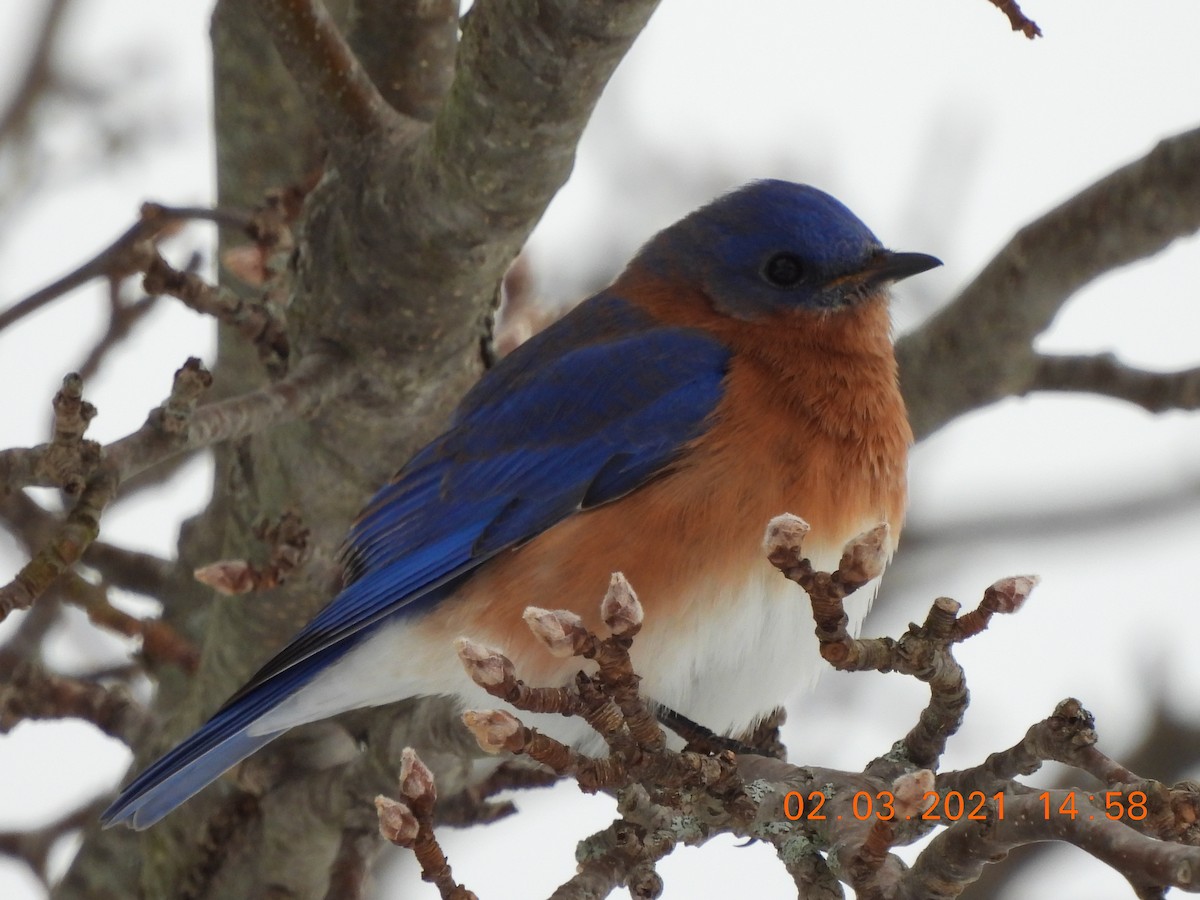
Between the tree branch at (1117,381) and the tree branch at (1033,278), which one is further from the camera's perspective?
the tree branch at (1117,381)

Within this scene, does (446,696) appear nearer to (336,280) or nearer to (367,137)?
(336,280)

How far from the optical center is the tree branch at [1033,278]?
15.1ft

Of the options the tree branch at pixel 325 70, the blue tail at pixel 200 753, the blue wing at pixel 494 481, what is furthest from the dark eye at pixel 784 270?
the blue tail at pixel 200 753

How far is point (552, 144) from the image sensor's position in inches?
162

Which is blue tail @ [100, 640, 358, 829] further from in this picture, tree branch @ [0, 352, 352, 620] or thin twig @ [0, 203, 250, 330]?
thin twig @ [0, 203, 250, 330]

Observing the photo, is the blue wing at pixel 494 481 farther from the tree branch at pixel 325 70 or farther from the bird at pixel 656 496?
the tree branch at pixel 325 70

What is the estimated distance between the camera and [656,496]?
14.3ft

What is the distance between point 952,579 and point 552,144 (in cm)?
360

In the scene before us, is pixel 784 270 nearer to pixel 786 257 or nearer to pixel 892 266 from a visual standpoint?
pixel 786 257

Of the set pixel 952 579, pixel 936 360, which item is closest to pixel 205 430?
pixel 936 360

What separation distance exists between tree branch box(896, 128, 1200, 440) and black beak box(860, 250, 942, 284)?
27 cm

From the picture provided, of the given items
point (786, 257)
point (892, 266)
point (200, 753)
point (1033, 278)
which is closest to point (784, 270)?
point (786, 257)
